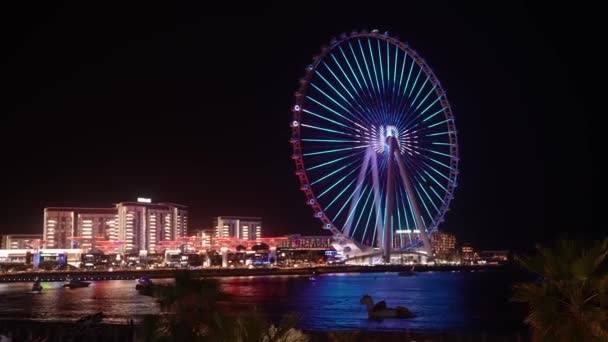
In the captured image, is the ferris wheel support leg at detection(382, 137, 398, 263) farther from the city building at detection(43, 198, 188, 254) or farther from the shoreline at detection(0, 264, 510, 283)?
the city building at detection(43, 198, 188, 254)

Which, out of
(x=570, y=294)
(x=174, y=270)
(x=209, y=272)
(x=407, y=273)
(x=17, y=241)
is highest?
(x=570, y=294)

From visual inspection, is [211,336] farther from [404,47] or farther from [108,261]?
[108,261]

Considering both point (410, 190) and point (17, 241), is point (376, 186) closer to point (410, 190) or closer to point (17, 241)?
point (410, 190)

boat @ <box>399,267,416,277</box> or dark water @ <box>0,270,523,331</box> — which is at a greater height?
dark water @ <box>0,270,523,331</box>

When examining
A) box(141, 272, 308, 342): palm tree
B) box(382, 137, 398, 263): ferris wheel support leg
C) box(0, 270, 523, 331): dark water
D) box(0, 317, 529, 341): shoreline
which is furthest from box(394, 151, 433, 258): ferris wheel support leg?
box(141, 272, 308, 342): palm tree

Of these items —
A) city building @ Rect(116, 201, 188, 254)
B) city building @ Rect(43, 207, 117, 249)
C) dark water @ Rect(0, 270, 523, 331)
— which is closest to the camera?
dark water @ Rect(0, 270, 523, 331)

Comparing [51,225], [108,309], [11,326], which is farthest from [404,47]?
[51,225]

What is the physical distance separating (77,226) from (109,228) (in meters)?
8.08

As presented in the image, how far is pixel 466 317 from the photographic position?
46.3 metres

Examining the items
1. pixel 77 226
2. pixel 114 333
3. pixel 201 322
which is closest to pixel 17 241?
pixel 77 226

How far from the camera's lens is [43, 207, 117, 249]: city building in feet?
557

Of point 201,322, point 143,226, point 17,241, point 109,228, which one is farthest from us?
point 143,226

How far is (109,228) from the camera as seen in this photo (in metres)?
178

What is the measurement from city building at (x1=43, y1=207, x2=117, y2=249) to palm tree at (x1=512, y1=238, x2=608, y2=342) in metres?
168
